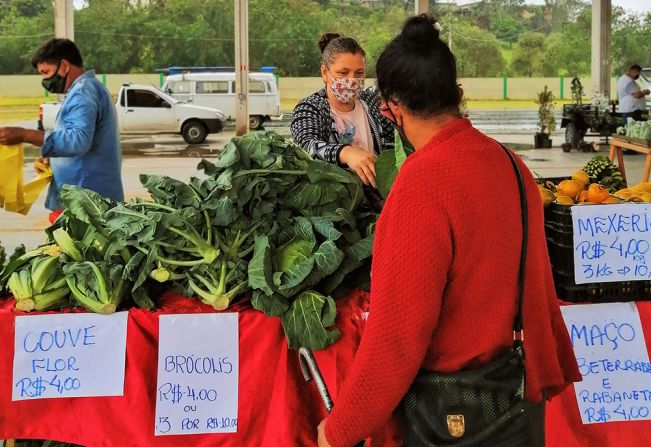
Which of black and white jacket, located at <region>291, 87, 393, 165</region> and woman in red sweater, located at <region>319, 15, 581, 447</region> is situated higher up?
black and white jacket, located at <region>291, 87, 393, 165</region>

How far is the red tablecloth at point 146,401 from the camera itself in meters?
2.18

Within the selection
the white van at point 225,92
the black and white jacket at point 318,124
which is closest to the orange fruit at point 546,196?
the black and white jacket at point 318,124

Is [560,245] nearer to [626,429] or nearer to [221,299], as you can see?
[626,429]

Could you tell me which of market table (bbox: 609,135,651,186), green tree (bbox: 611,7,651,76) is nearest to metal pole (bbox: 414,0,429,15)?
market table (bbox: 609,135,651,186)

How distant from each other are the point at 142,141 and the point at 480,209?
16.5 meters

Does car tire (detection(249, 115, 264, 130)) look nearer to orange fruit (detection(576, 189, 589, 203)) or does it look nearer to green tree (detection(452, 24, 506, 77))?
green tree (detection(452, 24, 506, 77))

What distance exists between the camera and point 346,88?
2.86 metres

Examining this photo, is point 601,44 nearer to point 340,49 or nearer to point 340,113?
point 340,113

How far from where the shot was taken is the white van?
17.4 metres

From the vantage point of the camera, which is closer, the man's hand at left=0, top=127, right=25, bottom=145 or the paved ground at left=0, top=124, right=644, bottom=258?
the man's hand at left=0, top=127, right=25, bottom=145

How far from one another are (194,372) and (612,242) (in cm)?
124

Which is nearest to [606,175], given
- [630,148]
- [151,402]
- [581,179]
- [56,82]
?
[581,179]

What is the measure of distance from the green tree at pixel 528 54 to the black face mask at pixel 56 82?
63.0 feet

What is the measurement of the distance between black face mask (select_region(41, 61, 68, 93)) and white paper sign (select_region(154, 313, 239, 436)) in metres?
1.91
